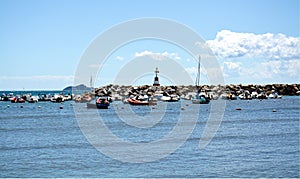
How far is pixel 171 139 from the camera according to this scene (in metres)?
44.5

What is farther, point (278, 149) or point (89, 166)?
point (278, 149)

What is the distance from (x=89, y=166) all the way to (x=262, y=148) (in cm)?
1412

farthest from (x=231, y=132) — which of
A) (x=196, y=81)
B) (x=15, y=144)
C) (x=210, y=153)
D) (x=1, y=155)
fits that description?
(x=196, y=81)

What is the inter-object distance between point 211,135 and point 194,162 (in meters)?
17.4

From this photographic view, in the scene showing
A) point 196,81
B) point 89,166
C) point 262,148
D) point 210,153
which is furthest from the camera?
point 196,81

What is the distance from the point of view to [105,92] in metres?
178

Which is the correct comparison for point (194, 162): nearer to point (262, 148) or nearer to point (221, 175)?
point (221, 175)

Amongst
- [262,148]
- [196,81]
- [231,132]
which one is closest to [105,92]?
[196,81]

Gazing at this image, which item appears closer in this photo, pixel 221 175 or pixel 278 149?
pixel 221 175

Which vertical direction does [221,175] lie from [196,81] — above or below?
below

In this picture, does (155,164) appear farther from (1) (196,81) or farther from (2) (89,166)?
(1) (196,81)

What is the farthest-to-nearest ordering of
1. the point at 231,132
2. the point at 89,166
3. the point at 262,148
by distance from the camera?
the point at 231,132 < the point at 262,148 < the point at 89,166

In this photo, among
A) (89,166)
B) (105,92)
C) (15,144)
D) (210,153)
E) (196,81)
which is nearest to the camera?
(89,166)

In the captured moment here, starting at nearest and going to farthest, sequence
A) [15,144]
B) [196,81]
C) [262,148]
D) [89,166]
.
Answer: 1. [89,166]
2. [262,148]
3. [15,144]
4. [196,81]
